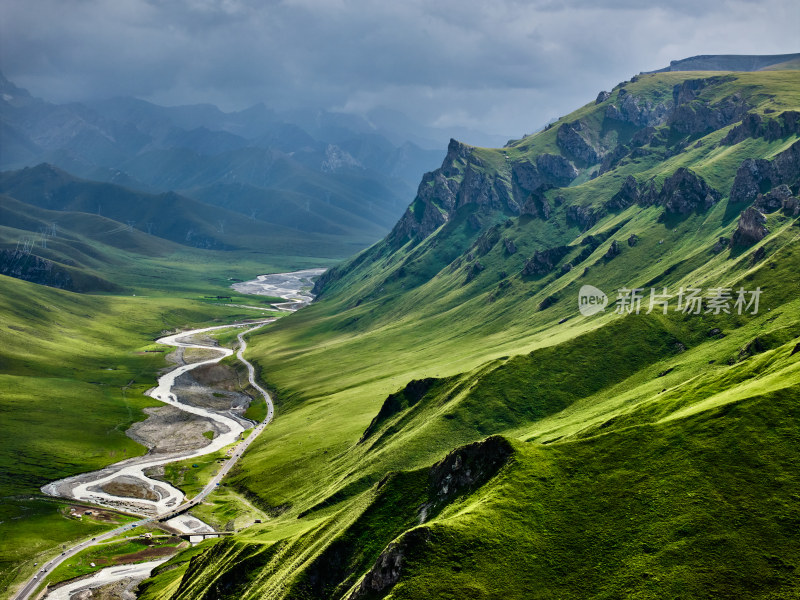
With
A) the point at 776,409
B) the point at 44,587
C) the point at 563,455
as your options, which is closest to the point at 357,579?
the point at 563,455

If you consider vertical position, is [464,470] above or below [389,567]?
above

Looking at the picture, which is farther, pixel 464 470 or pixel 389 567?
pixel 464 470

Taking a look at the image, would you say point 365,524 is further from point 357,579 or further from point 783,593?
point 783,593

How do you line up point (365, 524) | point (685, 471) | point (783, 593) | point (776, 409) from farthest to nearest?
point (365, 524)
point (776, 409)
point (685, 471)
point (783, 593)

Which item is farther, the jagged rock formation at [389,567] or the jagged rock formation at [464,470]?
the jagged rock formation at [464,470]

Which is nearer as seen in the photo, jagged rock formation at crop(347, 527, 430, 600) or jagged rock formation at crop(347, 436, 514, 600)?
jagged rock formation at crop(347, 527, 430, 600)

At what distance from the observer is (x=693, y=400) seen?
137625 mm

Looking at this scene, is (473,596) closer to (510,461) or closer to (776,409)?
(510,461)

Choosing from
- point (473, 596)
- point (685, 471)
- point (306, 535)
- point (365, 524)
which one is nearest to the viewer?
point (473, 596)

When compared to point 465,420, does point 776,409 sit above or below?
above

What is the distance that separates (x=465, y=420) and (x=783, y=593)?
126 meters

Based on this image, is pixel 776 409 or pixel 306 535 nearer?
pixel 776 409

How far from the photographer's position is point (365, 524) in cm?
11606

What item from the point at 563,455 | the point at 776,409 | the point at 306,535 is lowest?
the point at 306,535
